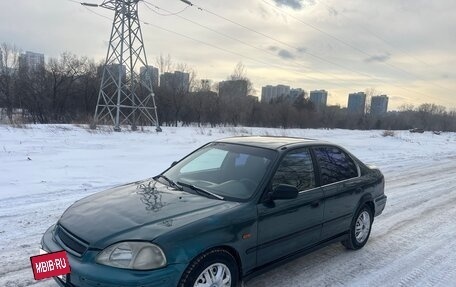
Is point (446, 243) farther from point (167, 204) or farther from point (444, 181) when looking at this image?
point (444, 181)

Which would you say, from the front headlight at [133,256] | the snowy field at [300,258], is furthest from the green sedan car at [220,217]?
the snowy field at [300,258]

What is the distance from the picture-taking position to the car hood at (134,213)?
2949 mm

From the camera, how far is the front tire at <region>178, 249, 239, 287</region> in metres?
2.98

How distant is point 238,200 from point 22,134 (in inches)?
557

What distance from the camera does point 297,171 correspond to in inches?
167

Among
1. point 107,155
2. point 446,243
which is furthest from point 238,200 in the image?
point 107,155

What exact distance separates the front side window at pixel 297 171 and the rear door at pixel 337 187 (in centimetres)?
19

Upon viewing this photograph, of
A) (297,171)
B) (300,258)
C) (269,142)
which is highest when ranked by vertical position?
→ (269,142)

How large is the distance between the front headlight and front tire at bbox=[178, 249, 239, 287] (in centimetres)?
28

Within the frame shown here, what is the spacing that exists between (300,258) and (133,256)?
8.38 feet

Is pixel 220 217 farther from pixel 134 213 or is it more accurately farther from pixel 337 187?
pixel 337 187

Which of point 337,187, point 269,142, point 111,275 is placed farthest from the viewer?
point 337,187
